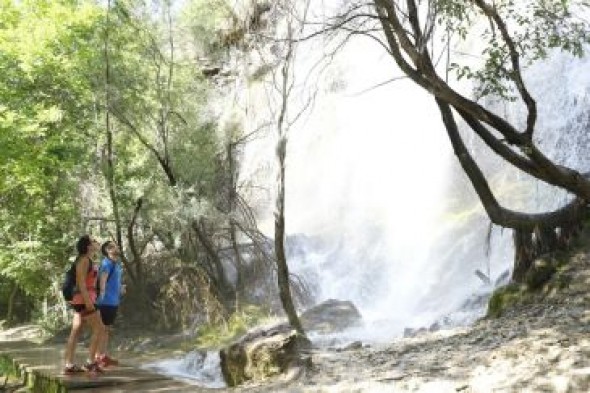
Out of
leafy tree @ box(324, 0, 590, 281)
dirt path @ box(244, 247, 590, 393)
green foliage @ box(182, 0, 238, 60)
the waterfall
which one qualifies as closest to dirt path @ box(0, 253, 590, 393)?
dirt path @ box(244, 247, 590, 393)

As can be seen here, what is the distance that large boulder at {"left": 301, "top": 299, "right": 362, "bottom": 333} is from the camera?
1565 centimetres

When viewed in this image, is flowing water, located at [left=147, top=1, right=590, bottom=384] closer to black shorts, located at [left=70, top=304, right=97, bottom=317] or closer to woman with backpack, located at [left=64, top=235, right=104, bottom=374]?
woman with backpack, located at [left=64, top=235, right=104, bottom=374]

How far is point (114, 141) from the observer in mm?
18078

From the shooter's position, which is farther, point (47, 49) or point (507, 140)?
point (47, 49)

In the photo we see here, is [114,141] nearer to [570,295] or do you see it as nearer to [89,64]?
[89,64]

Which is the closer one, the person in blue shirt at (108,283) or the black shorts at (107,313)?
the person in blue shirt at (108,283)

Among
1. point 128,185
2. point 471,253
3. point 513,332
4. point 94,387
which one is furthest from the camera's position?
point 471,253

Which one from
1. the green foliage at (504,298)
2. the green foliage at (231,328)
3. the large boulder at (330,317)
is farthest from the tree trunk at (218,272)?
the green foliage at (504,298)

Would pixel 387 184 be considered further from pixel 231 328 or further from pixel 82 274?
pixel 82 274

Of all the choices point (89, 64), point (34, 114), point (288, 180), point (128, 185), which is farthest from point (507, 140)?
point (288, 180)

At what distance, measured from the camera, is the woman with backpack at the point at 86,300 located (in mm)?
8383

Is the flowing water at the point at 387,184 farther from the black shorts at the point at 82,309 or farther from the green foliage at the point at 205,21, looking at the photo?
the black shorts at the point at 82,309

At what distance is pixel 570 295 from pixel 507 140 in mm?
2113

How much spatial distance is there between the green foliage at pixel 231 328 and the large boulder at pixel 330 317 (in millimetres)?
943
